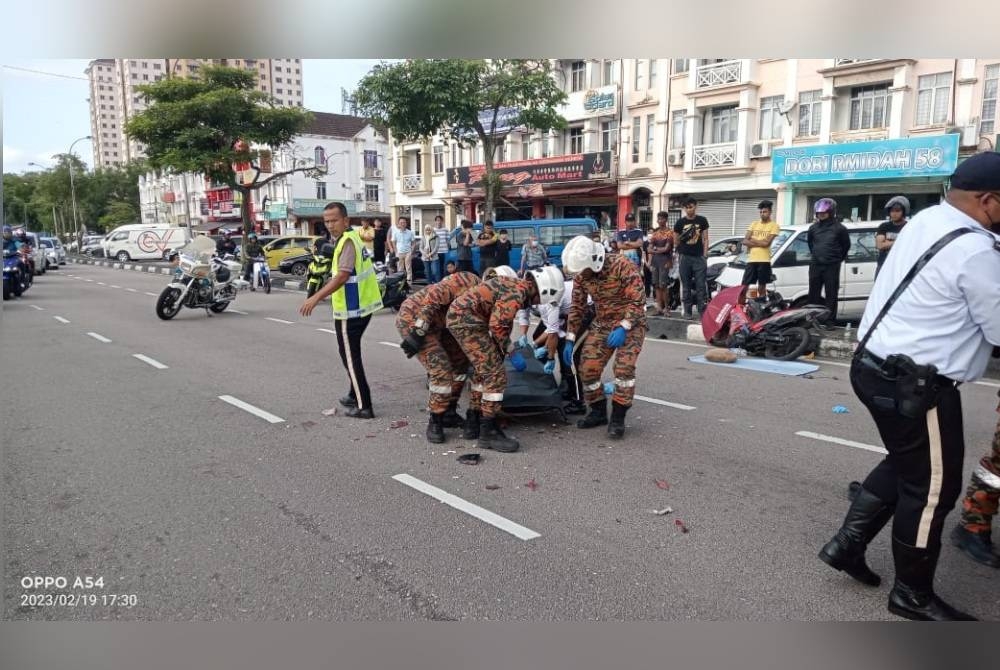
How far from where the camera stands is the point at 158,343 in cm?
1097

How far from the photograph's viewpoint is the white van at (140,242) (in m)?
40.3

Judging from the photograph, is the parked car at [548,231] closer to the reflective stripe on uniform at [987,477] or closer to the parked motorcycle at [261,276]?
the parked motorcycle at [261,276]

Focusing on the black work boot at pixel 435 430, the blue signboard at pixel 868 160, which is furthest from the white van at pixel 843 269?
the blue signboard at pixel 868 160

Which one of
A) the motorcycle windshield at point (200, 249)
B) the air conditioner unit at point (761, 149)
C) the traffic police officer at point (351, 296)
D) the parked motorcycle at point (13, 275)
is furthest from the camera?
the air conditioner unit at point (761, 149)

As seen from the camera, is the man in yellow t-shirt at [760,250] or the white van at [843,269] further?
the white van at [843,269]

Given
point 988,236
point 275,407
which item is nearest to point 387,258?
point 275,407

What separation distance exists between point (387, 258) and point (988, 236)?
16.4m

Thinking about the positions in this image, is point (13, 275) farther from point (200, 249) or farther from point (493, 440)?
point (493, 440)

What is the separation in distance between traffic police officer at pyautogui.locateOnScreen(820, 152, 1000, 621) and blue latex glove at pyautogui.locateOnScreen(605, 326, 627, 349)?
8.32 ft

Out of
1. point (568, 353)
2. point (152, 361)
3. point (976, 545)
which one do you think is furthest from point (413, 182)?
point (976, 545)

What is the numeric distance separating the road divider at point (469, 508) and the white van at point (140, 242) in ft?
129

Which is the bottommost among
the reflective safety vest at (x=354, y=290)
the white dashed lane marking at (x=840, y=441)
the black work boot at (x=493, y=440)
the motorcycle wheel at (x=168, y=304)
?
the white dashed lane marking at (x=840, y=441)

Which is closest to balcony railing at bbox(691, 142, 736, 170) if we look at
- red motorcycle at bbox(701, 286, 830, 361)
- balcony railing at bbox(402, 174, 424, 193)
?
red motorcycle at bbox(701, 286, 830, 361)

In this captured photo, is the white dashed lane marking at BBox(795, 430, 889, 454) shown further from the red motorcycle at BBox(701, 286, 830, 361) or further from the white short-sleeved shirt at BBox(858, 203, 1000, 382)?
the red motorcycle at BBox(701, 286, 830, 361)
